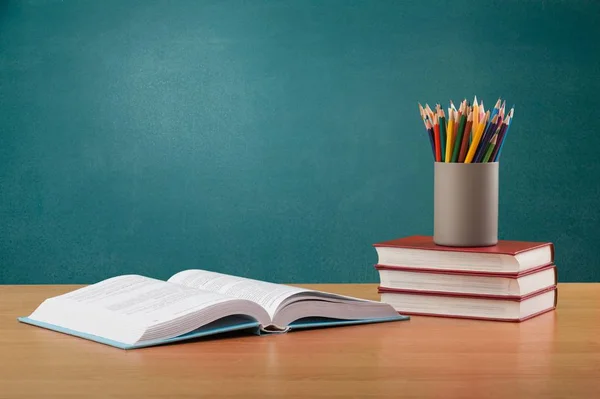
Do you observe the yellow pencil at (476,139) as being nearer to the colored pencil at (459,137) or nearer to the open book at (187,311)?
the colored pencil at (459,137)

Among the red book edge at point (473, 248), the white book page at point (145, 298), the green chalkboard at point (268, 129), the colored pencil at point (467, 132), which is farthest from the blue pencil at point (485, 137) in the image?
the green chalkboard at point (268, 129)

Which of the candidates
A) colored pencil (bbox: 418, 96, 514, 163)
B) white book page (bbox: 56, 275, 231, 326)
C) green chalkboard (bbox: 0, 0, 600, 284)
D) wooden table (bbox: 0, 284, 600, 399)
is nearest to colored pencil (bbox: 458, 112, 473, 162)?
colored pencil (bbox: 418, 96, 514, 163)

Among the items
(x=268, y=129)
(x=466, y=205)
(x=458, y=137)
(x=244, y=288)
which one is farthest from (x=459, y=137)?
(x=268, y=129)

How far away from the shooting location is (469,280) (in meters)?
1.37

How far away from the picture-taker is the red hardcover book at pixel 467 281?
4.45 ft

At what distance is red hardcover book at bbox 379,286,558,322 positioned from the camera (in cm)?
137

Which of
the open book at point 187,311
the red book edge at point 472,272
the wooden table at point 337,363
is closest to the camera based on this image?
the wooden table at point 337,363

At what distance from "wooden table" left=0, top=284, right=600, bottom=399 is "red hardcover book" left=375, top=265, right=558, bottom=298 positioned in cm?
4

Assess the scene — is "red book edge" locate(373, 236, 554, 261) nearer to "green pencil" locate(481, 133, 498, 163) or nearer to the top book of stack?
the top book of stack

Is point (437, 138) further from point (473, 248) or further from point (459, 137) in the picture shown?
point (473, 248)

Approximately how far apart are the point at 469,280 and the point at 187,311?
41cm

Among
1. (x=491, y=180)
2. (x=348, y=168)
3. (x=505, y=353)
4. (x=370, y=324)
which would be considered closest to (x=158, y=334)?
(x=370, y=324)

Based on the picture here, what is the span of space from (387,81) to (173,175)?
3.11 feet

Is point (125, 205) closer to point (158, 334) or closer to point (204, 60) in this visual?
point (204, 60)
